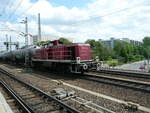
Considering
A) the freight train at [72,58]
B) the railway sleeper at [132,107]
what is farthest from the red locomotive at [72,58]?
the railway sleeper at [132,107]

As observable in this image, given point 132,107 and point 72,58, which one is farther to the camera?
point 72,58

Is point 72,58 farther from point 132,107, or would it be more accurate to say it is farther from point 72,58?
point 132,107

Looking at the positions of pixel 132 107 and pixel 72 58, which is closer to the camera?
pixel 132 107

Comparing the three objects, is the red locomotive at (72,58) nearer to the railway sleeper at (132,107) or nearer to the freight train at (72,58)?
the freight train at (72,58)

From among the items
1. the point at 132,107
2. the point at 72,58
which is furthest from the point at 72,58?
the point at 132,107

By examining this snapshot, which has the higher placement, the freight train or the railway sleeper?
the freight train

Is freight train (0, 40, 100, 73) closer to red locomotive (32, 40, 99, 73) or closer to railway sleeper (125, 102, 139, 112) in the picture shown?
red locomotive (32, 40, 99, 73)

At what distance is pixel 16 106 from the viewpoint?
30.1ft

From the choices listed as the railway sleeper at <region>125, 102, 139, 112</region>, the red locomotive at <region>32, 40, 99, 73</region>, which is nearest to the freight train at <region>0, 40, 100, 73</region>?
the red locomotive at <region>32, 40, 99, 73</region>

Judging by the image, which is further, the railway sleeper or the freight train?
the freight train

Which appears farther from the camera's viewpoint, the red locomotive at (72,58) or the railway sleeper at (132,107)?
the red locomotive at (72,58)

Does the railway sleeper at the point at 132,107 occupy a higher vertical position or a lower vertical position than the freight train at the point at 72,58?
lower

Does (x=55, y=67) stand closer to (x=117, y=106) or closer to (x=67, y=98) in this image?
(x=67, y=98)

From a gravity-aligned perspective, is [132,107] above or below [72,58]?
below
